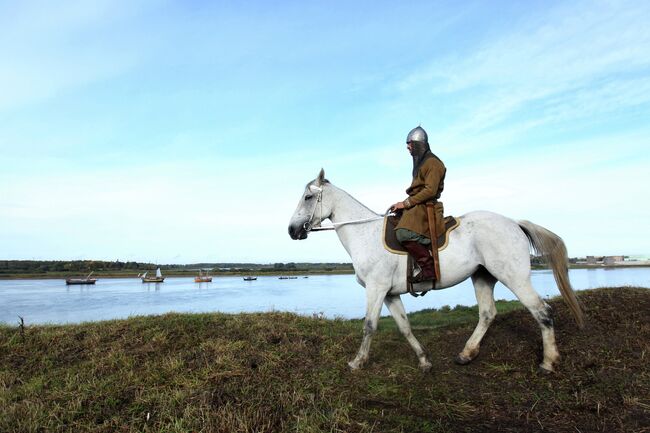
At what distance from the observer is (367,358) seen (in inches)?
216

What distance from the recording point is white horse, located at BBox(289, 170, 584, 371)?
5188 millimetres

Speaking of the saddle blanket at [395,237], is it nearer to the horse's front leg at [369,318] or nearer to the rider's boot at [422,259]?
the rider's boot at [422,259]

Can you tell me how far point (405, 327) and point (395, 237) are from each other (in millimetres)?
1239

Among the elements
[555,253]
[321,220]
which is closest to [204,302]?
[321,220]

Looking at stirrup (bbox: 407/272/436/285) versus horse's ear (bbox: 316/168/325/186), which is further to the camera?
horse's ear (bbox: 316/168/325/186)

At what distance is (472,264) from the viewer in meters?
5.46

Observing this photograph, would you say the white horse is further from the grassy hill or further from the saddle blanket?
the grassy hill

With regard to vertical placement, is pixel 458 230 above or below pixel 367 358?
above

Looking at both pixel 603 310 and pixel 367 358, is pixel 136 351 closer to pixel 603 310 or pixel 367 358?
pixel 367 358

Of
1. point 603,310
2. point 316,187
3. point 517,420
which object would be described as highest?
point 316,187

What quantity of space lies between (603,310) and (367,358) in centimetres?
428

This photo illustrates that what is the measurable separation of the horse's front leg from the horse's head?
1.27 meters

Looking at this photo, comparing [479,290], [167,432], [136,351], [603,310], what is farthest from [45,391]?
[603,310]

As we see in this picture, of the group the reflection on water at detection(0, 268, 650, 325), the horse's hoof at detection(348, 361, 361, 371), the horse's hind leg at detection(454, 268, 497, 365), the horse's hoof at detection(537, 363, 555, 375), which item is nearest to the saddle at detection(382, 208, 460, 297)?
the horse's hind leg at detection(454, 268, 497, 365)
